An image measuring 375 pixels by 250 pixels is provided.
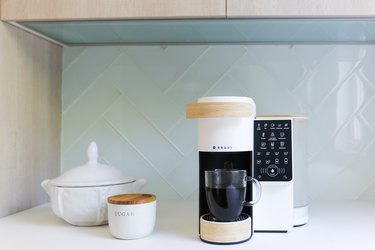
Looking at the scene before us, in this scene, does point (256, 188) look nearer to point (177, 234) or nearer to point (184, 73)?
point (177, 234)

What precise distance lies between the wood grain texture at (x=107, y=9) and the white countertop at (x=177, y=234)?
1.54 feet

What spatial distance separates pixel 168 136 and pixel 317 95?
1.53 ft

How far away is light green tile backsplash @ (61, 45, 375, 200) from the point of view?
117 cm

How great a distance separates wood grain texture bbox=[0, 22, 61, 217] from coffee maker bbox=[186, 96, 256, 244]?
463 millimetres

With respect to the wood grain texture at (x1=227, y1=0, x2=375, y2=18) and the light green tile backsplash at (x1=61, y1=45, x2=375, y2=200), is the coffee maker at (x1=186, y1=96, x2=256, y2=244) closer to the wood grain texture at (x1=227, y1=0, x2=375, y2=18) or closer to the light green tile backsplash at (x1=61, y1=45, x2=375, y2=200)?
the wood grain texture at (x1=227, y1=0, x2=375, y2=18)

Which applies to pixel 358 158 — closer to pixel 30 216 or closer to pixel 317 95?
pixel 317 95

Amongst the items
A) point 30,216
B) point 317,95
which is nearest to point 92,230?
point 30,216

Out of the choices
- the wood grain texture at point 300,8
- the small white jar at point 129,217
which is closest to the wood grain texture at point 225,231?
the small white jar at point 129,217

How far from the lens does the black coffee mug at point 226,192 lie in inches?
29.2

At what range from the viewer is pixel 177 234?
2.64ft

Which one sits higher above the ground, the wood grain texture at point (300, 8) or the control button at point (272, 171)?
the wood grain texture at point (300, 8)

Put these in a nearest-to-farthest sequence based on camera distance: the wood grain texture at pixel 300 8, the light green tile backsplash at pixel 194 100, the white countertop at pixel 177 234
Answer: the white countertop at pixel 177 234
the wood grain texture at pixel 300 8
the light green tile backsplash at pixel 194 100

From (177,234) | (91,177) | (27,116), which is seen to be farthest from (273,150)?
(27,116)

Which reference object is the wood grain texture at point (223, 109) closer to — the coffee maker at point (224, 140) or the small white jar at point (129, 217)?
the coffee maker at point (224, 140)
